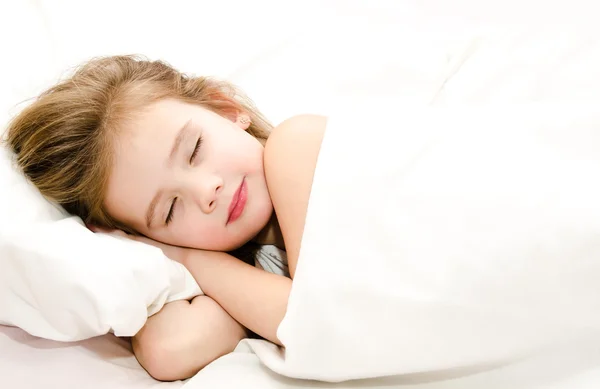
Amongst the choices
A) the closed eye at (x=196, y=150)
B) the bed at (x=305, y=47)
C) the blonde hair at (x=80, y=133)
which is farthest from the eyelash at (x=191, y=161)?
the bed at (x=305, y=47)

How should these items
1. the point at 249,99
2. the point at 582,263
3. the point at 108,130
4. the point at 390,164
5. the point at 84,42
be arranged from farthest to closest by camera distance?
the point at 84,42, the point at 249,99, the point at 108,130, the point at 390,164, the point at 582,263

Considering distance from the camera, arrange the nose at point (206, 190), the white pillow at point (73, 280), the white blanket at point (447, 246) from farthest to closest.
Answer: the nose at point (206, 190)
the white pillow at point (73, 280)
the white blanket at point (447, 246)

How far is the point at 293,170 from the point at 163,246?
29 cm

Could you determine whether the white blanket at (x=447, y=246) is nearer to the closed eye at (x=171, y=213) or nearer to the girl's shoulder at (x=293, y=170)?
the girl's shoulder at (x=293, y=170)

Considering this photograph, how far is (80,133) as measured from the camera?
3.32 feet

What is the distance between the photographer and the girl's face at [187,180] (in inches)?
38.4

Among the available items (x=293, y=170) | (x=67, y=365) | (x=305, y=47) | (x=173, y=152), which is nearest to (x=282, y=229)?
(x=293, y=170)

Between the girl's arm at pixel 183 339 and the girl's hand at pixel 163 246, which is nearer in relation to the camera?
the girl's arm at pixel 183 339

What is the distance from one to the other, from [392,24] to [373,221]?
2.73 ft

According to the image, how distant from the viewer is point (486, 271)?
0.73 meters

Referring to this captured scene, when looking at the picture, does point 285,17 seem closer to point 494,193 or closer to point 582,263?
point 494,193

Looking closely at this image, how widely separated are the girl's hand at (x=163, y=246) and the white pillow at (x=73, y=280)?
11cm

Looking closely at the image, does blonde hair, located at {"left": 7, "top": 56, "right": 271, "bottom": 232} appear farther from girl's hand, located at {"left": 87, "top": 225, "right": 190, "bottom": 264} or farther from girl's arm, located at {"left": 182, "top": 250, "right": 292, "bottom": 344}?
girl's arm, located at {"left": 182, "top": 250, "right": 292, "bottom": 344}

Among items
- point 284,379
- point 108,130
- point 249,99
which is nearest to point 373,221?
point 284,379
